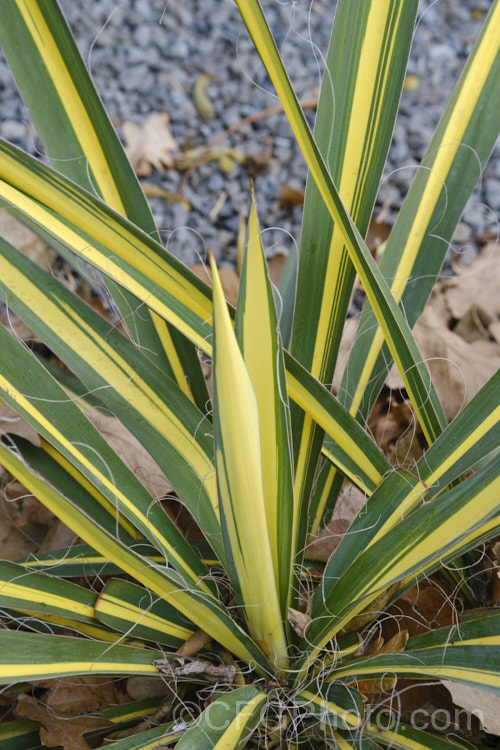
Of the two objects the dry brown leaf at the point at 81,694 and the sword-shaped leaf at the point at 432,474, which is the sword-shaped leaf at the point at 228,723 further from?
the dry brown leaf at the point at 81,694

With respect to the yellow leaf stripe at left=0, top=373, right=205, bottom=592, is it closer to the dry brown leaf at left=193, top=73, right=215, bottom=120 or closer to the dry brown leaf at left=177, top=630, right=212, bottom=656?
the dry brown leaf at left=177, top=630, right=212, bottom=656

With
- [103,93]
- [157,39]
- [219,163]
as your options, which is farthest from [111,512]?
[157,39]

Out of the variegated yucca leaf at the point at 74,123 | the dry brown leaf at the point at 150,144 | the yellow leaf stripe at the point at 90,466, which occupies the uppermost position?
the dry brown leaf at the point at 150,144

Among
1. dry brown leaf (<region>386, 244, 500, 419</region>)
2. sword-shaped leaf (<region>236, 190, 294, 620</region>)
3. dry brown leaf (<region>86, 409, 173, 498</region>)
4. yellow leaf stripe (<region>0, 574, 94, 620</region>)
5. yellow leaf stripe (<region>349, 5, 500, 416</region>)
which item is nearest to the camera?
sword-shaped leaf (<region>236, 190, 294, 620</region>)

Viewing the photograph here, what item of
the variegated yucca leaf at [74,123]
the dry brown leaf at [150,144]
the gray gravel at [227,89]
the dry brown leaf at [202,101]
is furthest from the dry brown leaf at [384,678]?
the dry brown leaf at [202,101]

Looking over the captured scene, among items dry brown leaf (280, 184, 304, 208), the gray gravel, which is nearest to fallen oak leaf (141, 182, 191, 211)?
the gray gravel

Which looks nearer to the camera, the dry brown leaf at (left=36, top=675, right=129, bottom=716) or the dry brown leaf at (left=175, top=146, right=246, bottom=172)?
the dry brown leaf at (left=36, top=675, right=129, bottom=716)

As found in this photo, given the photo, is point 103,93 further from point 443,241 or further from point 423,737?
point 423,737
